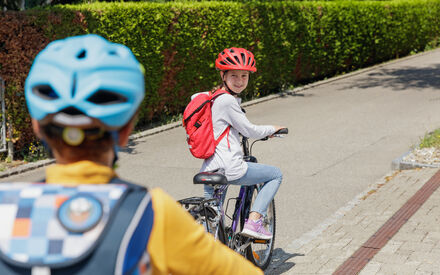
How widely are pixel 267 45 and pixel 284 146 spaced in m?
6.85

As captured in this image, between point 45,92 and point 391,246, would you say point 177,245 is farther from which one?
point 391,246

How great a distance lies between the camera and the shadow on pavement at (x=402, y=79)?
61.3ft

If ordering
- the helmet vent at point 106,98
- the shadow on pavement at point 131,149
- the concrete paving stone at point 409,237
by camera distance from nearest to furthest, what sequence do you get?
the helmet vent at point 106,98 → the concrete paving stone at point 409,237 → the shadow on pavement at point 131,149

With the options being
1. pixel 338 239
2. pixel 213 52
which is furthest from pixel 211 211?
pixel 213 52

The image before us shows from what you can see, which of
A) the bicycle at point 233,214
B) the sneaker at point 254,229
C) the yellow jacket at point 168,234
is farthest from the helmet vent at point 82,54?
the sneaker at point 254,229

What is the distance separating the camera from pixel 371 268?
5191mm

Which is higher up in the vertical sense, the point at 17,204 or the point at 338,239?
the point at 17,204

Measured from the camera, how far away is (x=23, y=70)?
997 centimetres

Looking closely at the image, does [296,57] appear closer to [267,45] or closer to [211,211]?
[267,45]

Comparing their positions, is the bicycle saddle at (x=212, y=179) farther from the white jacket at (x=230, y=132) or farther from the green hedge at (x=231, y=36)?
the green hedge at (x=231, y=36)

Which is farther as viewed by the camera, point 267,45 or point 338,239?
point 267,45

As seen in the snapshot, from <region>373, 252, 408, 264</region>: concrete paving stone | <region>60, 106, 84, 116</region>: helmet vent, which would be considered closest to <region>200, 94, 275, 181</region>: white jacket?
<region>373, 252, 408, 264</region>: concrete paving stone

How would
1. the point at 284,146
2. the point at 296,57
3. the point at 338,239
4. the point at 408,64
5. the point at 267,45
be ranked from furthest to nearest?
the point at 408,64 → the point at 296,57 → the point at 267,45 → the point at 284,146 → the point at 338,239

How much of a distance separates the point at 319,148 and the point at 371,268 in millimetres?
5739
